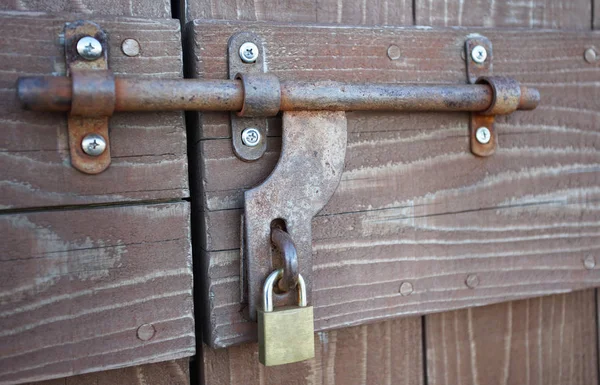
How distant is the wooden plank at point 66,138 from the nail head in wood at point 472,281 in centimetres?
45

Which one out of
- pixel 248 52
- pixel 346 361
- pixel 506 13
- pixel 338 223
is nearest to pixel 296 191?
pixel 338 223

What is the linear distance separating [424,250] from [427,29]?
32cm

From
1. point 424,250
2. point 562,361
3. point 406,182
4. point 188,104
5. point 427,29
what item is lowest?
point 562,361

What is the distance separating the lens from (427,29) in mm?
812

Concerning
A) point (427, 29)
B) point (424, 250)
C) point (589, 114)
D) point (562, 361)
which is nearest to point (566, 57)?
point (589, 114)

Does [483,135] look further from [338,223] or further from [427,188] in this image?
[338,223]

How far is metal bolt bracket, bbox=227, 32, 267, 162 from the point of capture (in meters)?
0.71

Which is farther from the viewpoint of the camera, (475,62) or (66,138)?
(475,62)

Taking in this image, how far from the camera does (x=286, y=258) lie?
671 mm

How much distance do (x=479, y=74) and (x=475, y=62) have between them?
2 centimetres

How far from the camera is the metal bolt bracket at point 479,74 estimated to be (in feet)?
2.73

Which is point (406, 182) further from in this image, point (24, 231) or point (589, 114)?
point (24, 231)

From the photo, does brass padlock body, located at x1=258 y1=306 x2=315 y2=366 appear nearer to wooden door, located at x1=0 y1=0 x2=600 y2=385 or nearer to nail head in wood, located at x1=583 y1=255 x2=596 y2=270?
wooden door, located at x1=0 y1=0 x2=600 y2=385

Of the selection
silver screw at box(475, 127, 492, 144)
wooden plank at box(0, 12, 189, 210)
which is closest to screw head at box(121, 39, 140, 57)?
wooden plank at box(0, 12, 189, 210)
